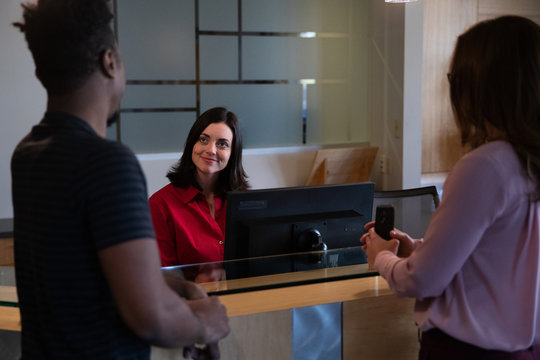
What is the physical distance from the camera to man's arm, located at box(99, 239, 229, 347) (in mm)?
901

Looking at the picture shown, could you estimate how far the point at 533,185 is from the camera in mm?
1153

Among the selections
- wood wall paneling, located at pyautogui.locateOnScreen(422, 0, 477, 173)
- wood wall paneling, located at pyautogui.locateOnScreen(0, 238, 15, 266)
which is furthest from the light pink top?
wood wall paneling, located at pyautogui.locateOnScreen(422, 0, 477, 173)

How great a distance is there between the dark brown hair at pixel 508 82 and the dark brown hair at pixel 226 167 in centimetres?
152

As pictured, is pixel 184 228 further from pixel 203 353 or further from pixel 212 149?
pixel 203 353

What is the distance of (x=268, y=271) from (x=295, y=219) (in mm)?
227

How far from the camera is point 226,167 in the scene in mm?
2631

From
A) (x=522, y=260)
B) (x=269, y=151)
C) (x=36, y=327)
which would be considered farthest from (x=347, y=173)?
(x=36, y=327)

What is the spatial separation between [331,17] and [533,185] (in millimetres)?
3467

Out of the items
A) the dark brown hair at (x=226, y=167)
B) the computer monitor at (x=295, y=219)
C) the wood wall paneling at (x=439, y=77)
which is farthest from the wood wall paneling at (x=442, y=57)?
the computer monitor at (x=295, y=219)

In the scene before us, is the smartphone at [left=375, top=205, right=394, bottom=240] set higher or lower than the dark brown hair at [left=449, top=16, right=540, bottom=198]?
lower

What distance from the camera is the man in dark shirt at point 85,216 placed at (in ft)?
2.97

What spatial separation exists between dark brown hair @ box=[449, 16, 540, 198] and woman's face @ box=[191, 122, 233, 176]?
1.49 meters

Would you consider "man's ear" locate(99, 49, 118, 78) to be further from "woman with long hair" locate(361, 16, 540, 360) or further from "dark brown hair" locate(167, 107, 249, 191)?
"dark brown hair" locate(167, 107, 249, 191)

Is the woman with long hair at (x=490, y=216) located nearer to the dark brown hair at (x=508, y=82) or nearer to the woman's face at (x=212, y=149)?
the dark brown hair at (x=508, y=82)
